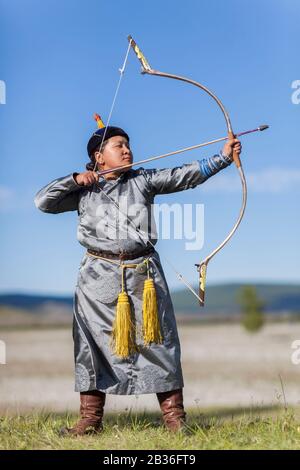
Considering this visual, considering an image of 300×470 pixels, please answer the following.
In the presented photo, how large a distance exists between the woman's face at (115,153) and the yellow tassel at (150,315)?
0.63m

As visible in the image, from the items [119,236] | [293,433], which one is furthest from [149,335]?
[293,433]

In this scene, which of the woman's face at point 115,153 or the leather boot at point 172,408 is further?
the woman's face at point 115,153

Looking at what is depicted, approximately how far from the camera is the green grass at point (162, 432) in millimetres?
3486

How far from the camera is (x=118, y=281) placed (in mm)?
3820

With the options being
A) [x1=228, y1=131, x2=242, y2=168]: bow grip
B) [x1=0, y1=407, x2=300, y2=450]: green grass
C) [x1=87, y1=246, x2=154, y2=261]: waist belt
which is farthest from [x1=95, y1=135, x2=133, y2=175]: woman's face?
[x1=0, y1=407, x2=300, y2=450]: green grass

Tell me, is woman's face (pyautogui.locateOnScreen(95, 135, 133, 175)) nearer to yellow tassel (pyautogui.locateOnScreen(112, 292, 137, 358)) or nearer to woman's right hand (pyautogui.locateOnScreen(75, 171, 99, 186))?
woman's right hand (pyautogui.locateOnScreen(75, 171, 99, 186))

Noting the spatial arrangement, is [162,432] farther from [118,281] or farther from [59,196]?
[59,196]

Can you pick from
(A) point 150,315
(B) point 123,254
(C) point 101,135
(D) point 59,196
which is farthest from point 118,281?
(C) point 101,135

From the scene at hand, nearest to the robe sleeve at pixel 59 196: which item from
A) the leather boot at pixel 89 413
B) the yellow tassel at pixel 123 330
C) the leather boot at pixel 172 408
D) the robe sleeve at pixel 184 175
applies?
the robe sleeve at pixel 184 175

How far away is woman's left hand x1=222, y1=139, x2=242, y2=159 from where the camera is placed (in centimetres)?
370

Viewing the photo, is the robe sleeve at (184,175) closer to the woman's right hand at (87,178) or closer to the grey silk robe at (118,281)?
the grey silk robe at (118,281)

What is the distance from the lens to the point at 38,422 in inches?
168

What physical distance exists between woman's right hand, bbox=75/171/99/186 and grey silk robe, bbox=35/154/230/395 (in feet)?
0.10

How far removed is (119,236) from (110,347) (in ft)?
1.78
